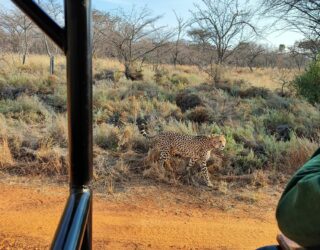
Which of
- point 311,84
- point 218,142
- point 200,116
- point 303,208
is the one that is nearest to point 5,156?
point 218,142

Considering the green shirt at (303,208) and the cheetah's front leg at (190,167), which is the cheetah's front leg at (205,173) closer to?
the cheetah's front leg at (190,167)

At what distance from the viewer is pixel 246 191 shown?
4.54 metres

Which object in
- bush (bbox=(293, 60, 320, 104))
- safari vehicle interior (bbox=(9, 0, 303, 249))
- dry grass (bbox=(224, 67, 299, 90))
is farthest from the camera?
dry grass (bbox=(224, 67, 299, 90))

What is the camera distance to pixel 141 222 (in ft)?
12.3

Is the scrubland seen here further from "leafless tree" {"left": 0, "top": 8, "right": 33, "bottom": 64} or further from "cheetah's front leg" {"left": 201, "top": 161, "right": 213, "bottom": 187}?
"leafless tree" {"left": 0, "top": 8, "right": 33, "bottom": 64}

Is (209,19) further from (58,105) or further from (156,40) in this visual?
(58,105)

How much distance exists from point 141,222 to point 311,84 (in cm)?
592

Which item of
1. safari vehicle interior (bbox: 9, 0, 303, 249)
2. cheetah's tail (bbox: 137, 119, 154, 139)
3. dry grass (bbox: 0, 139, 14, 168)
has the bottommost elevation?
dry grass (bbox: 0, 139, 14, 168)

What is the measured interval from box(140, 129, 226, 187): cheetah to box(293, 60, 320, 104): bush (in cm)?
404

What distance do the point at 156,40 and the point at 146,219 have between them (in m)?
12.6

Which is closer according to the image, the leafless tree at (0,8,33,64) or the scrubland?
the scrubland

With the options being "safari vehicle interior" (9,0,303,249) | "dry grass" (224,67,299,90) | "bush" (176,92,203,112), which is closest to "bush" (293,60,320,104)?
"bush" (176,92,203,112)

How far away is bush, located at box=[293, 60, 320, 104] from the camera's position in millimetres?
8258

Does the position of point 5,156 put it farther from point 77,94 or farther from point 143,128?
point 77,94
